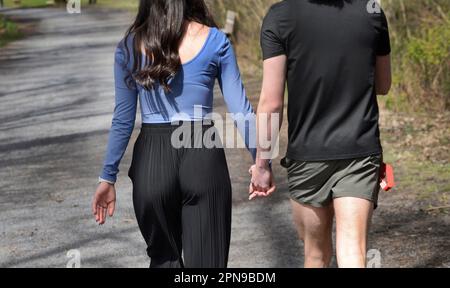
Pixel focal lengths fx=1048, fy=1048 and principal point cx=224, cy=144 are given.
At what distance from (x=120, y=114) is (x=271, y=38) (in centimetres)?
76

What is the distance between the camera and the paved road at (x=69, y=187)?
7.61 metres

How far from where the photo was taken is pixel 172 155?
15.0 ft

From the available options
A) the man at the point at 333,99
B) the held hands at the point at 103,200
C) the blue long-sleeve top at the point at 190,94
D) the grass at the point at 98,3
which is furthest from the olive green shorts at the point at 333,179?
the grass at the point at 98,3

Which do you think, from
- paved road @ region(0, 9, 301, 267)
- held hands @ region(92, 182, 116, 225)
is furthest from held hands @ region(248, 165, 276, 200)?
paved road @ region(0, 9, 301, 267)

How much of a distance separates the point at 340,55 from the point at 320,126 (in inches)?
12.7

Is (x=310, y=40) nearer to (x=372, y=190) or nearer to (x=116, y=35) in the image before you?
(x=372, y=190)

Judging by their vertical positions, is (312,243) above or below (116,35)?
above

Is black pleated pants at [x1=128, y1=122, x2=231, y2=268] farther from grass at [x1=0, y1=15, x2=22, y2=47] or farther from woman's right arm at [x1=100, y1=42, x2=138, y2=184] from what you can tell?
grass at [x1=0, y1=15, x2=22, y2=47]

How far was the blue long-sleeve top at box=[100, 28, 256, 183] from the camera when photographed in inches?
179

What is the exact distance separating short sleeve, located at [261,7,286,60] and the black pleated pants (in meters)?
0.42

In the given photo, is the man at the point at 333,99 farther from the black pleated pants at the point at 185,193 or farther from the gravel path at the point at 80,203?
the gravel path at the point at 80,203
